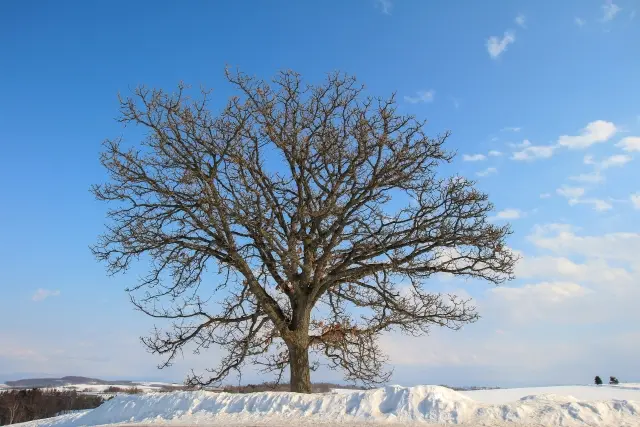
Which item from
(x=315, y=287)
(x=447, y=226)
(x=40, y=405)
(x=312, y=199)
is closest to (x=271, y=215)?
(x=312, y=199)

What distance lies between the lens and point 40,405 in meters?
96.1

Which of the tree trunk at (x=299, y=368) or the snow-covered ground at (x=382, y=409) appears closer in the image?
the snow-covered ground at (x=382, y=409)

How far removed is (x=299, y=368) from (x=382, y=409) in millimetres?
5137

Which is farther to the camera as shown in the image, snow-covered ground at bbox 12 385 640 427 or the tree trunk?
the tree trunk

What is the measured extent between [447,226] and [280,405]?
7430 millimetres

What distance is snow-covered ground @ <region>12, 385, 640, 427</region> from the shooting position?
10.2 meters

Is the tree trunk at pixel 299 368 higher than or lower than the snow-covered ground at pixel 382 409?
higher

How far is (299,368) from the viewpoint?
1598cm

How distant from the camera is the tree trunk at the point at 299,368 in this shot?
15.8 metres

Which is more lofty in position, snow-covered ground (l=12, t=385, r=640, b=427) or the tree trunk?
the tree trunk

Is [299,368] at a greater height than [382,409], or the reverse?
[299,368]

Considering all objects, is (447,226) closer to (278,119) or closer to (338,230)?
(338,230)

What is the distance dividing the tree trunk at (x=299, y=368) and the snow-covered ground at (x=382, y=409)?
329 centimetres

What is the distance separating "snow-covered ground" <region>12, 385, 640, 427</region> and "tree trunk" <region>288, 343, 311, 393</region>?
3.29 meters
